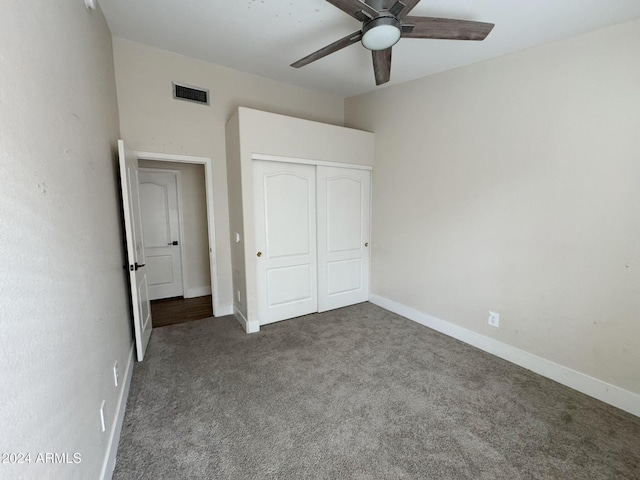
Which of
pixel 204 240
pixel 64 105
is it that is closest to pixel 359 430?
pixel 64 105

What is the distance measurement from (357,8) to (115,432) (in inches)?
112

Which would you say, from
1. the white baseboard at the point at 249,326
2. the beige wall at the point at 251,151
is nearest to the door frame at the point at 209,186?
the beige wall at the point at 251,151

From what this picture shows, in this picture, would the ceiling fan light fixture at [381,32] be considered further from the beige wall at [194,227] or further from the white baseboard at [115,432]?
A: the beige wall at [194,227]

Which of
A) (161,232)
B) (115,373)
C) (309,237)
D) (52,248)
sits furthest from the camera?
(161,232)

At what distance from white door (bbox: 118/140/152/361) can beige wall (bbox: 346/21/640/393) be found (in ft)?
9.53

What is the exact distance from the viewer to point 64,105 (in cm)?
135

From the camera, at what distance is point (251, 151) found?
3.04m

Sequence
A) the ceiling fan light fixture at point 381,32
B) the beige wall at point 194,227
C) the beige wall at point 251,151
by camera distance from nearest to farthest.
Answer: the ceiling fan light fixture at point 381,32 → the beige wall at point 251,151 → the beige wall at point 194,227

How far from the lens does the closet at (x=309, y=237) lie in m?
3.29

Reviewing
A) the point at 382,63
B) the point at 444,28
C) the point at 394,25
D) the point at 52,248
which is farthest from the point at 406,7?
the point at 52,248

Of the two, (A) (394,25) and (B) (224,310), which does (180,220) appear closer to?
(B) (224,310)

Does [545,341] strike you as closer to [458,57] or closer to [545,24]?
[545,24]

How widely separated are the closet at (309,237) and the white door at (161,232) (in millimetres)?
2067

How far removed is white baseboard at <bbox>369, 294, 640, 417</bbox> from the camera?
2068mm
